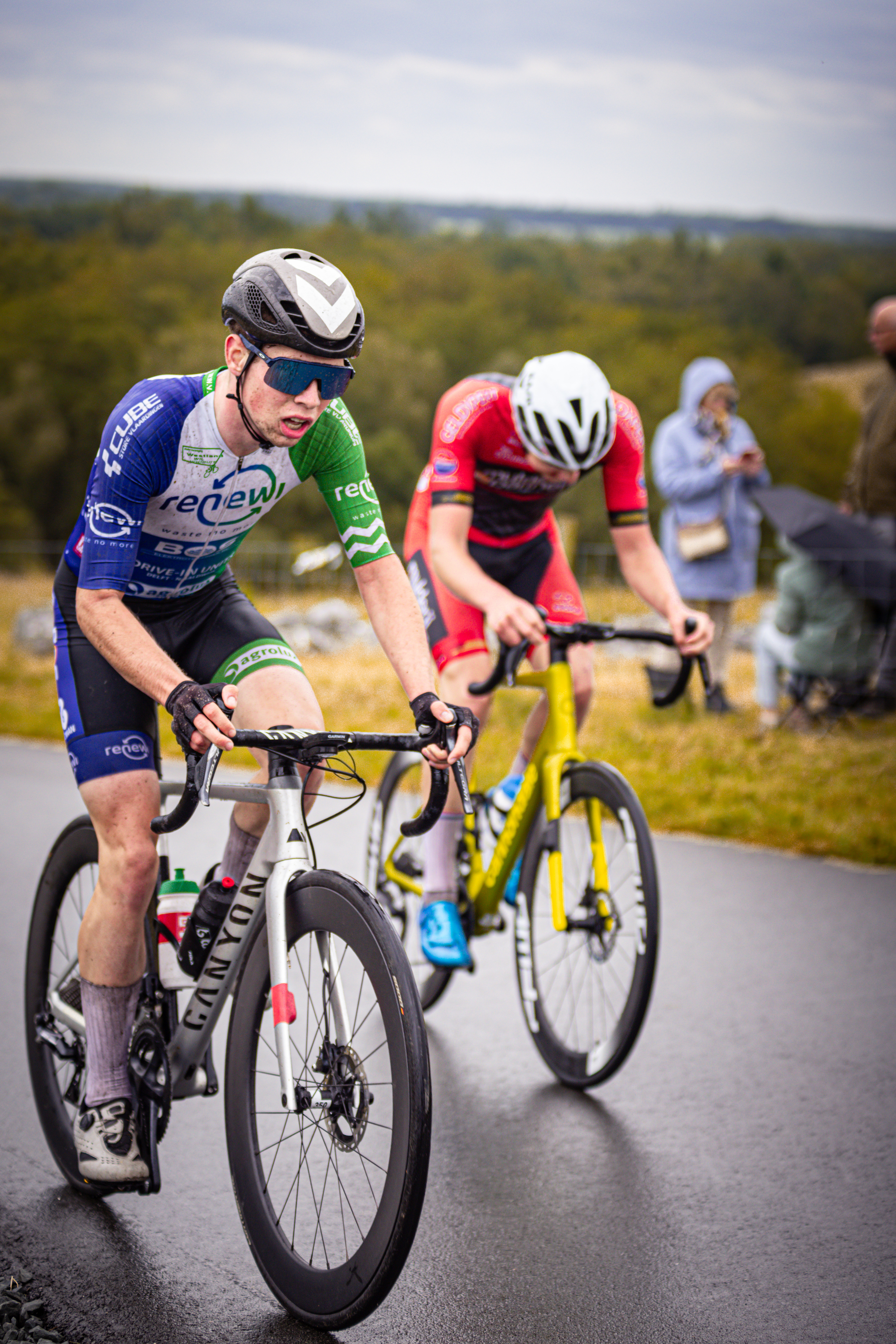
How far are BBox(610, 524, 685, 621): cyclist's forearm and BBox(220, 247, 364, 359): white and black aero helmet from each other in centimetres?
188

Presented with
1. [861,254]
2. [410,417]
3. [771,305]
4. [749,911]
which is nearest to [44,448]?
[410,417]

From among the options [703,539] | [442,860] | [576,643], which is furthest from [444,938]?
[703,539]

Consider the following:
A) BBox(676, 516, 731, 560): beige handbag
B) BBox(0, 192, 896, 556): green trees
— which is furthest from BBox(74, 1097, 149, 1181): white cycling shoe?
BBox(0, 192, 896, 556): green trees

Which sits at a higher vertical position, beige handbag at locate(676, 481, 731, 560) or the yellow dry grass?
beige handbag at locate(676, 481, 731, 560)

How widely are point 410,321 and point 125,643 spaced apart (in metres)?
73.5

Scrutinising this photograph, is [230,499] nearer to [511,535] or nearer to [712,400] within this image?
[511,535]

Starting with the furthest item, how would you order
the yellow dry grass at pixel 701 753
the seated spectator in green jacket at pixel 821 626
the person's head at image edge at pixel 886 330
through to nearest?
the seated spectator in green jacket at pixel 821 626, the person's head at image edge at pixel 886 330, the yellow dry grass at pixel 701 753

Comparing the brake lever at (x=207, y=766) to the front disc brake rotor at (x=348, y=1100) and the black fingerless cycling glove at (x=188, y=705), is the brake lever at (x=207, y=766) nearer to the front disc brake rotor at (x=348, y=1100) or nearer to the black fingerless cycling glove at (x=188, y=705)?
the black fingerless cycling glove at (x=188, y=705)

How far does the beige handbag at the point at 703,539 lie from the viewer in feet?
31.8

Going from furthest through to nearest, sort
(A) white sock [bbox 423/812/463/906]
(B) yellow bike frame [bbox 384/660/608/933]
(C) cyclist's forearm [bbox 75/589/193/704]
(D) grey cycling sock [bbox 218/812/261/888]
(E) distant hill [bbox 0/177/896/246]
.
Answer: (E) distant hill [bbox 0/177/896/246] → (A) white sock [bbox 423/812/463/906] → (B) yellow bike frame [bbox 384/660/608/933] → (D) grey cycling sock [bbox 218/812/261/888] → (C) cyclist's forearm [bbox 75/589/193/704]

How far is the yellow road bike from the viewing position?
398 centimetres

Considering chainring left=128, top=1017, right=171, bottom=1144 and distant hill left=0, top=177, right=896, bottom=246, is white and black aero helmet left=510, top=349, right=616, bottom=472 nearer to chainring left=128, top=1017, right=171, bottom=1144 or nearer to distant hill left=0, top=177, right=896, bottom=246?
chainring left=128, top=1017, right=171, bottom=1144

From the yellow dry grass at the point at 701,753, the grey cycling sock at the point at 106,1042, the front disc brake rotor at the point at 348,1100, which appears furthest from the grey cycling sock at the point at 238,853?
the yellow dry grass at the point at 701,753

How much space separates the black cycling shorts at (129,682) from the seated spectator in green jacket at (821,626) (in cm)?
626
